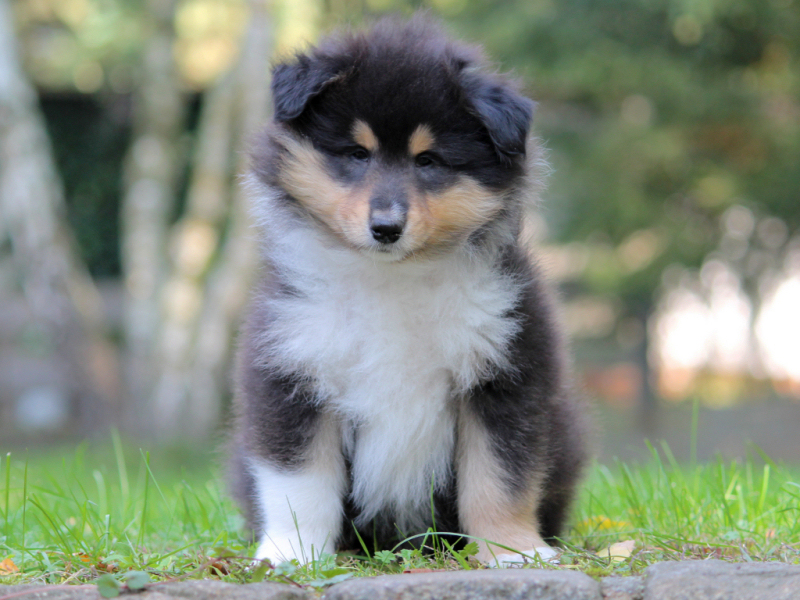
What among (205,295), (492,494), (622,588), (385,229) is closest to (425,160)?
(385,229)

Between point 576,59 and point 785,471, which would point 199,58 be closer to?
point 576,59

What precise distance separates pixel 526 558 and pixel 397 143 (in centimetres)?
138

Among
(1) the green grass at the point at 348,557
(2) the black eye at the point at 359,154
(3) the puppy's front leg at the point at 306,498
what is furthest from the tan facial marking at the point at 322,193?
(1) the green grass at the point at 348,557

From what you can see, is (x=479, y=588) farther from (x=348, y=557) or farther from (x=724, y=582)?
(x=348, y=557)

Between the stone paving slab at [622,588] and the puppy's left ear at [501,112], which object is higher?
the puppy's left ear at [501,112]

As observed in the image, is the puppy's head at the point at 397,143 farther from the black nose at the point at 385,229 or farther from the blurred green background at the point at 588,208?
the blurred green background at the point at 588,208

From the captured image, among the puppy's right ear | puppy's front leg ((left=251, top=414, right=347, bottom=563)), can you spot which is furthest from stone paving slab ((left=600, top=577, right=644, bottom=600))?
the puppy's right ear

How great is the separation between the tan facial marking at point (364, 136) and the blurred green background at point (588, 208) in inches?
185

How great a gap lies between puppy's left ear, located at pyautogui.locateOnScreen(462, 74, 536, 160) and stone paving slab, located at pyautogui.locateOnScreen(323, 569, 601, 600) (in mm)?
1351

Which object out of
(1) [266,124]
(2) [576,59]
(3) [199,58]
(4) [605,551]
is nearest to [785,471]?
(4) [605,551]

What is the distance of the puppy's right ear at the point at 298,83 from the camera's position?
2809 millimetres

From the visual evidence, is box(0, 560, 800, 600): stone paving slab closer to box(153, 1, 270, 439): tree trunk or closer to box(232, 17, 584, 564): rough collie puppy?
box(232, 17, 584, 564): rough collie puppy

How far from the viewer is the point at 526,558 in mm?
2709

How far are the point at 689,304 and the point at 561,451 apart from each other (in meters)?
7.02
